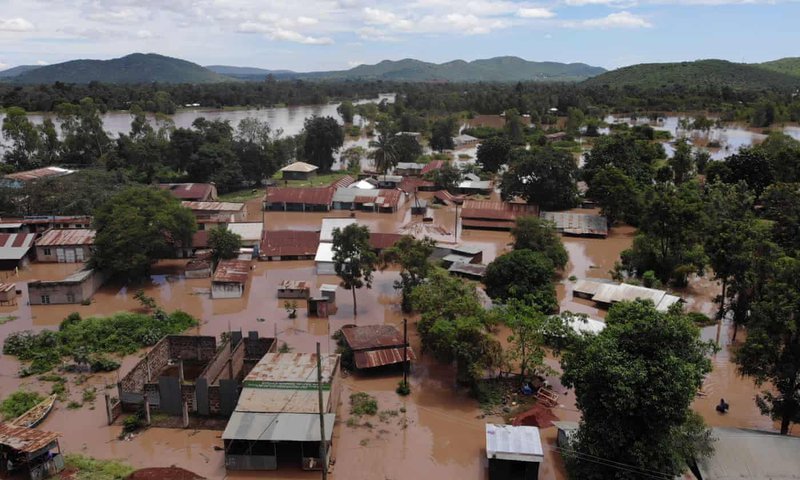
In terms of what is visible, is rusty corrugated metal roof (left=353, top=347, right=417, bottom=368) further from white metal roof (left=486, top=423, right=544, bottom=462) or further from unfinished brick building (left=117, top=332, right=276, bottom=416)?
white metal roof (left=486, top=423, right=544, bottom=462)

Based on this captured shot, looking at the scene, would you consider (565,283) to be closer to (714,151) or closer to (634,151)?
(634,151)

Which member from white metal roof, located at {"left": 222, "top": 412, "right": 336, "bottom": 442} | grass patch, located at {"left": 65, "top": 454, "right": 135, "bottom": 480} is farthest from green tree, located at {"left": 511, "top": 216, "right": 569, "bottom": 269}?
grass patch, located at {"left": 65, "top": 454, "right": 135, "bottom": 480}

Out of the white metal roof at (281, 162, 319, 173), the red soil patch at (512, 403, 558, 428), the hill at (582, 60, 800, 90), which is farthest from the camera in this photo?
the hill at (582, 60, 800, 90)

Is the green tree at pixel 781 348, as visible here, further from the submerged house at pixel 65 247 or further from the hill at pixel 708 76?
the hill at pixel 708 76

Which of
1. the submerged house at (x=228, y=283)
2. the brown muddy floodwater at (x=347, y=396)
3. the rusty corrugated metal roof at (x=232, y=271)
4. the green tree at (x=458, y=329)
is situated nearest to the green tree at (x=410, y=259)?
the brown muddy floodwater at (x=347, y=396)

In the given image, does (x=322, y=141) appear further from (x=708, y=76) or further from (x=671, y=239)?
(x=708, y=76)
